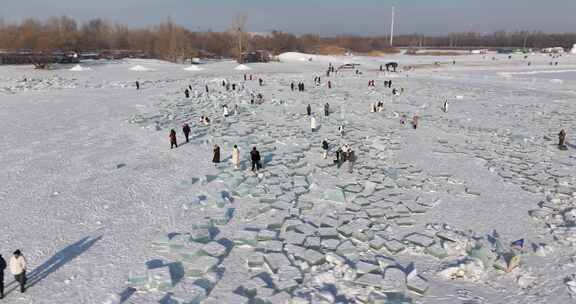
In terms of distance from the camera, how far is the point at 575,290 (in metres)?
7.64

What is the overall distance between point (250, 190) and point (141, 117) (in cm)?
1372

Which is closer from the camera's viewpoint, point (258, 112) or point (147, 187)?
point (147, 187)

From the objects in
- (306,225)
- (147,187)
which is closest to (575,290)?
(306,225)

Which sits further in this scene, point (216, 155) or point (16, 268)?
point (216, 155)

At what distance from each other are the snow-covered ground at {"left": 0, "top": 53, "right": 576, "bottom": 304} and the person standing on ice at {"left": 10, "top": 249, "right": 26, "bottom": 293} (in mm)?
306

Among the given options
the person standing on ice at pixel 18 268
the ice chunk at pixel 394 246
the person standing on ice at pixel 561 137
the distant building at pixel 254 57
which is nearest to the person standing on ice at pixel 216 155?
the ice chunk at pixel 394 246

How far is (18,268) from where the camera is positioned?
7.21 metres

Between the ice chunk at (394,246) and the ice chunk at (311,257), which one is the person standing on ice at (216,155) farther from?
the ice chunk at (394,246)

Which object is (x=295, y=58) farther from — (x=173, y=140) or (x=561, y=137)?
(x=173, y=140)

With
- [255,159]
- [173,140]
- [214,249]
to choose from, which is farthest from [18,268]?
[173,140]

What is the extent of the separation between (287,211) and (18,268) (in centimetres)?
635

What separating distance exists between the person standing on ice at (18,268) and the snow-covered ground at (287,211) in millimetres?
306

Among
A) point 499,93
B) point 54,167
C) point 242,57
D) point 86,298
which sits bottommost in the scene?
point 86,298

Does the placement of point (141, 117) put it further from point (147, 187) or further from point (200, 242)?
point (200, 242)
